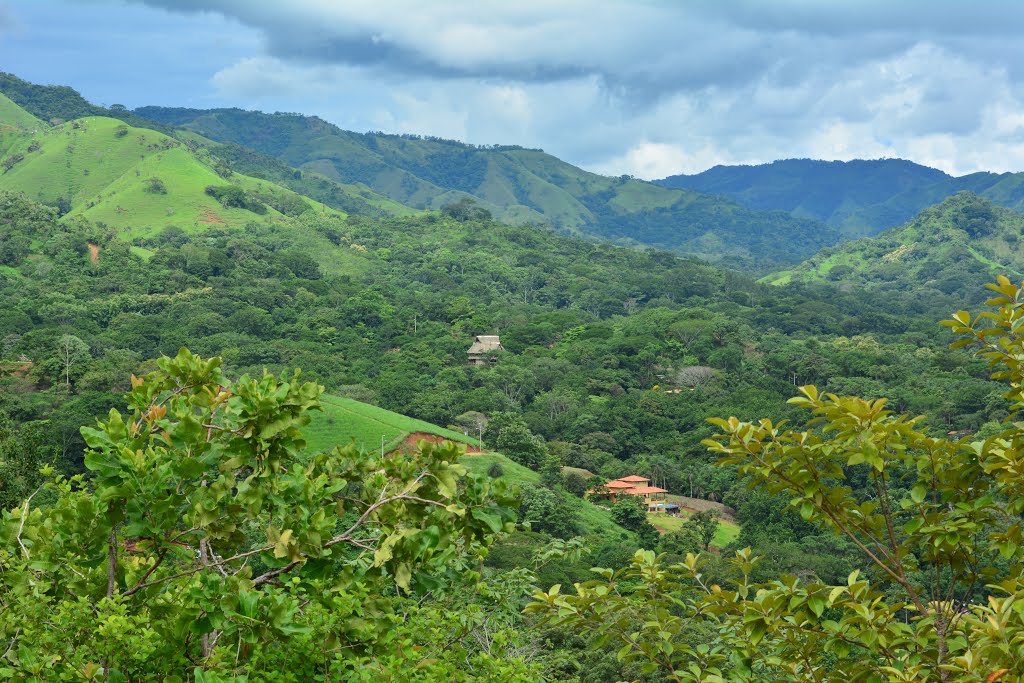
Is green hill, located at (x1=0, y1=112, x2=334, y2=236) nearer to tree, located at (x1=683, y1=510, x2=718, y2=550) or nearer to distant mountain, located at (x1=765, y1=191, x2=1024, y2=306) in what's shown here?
tree, located at (x1=683, y1=510, x2=718, y2=550)

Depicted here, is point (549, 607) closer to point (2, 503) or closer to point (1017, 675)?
point (1017, 675)

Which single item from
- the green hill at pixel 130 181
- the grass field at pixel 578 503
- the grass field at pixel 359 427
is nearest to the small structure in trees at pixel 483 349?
the grass field at pixel 359 427

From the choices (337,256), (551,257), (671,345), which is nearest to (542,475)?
(671,345)

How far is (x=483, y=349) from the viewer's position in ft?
202

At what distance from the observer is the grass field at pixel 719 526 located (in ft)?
112

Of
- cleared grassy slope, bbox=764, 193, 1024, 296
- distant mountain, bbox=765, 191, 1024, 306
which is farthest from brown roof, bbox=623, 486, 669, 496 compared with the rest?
cleared grassy slope, bbox=764, 193, 1024, 296

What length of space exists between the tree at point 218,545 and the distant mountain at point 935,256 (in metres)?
107

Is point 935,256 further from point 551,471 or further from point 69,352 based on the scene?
point 69,352

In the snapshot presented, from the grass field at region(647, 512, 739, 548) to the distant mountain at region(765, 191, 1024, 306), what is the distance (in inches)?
2937

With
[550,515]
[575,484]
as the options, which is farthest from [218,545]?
[575,484]

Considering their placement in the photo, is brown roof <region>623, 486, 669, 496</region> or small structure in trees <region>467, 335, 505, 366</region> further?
small structure in trees <region>467, 335, 505, 366</region>

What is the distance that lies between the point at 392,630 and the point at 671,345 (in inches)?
2370

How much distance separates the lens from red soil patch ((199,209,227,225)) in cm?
9044

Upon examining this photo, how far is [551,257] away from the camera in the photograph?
100 meters
